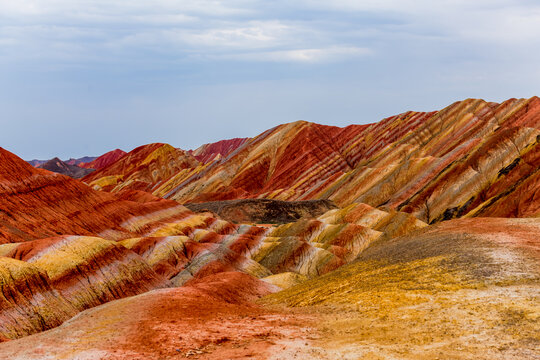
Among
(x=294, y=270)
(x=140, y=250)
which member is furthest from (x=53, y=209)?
(x=294, y=270)

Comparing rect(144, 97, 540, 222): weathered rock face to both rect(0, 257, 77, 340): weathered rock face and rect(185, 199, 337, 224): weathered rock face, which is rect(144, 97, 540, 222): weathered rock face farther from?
rect(0, 257, 77, 340): weathered rock face

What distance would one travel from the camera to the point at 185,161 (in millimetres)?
197375

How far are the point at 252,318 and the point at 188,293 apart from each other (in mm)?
7010

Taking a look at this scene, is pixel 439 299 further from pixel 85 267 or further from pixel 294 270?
pixel 294 270

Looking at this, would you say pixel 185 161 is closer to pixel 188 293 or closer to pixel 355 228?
pixel 355 228

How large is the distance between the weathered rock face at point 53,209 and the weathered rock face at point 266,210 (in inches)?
1488

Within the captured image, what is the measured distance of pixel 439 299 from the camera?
2373cm

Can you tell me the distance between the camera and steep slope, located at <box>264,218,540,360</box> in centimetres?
1786

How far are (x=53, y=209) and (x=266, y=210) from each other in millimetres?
61656

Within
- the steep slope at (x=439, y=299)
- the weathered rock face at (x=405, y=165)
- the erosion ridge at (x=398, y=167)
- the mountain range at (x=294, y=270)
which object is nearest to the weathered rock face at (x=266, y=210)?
the mountain range at (x=294, y=270)

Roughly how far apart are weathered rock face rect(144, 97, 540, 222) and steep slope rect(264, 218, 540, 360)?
2731 centimetres

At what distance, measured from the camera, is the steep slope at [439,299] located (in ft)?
58.6

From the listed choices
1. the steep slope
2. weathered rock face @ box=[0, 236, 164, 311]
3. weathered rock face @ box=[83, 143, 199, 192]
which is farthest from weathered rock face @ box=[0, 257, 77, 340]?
weathered rock face @ box=[83, 143, 199, 192]

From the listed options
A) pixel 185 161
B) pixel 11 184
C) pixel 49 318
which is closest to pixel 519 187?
pixel 49 318
